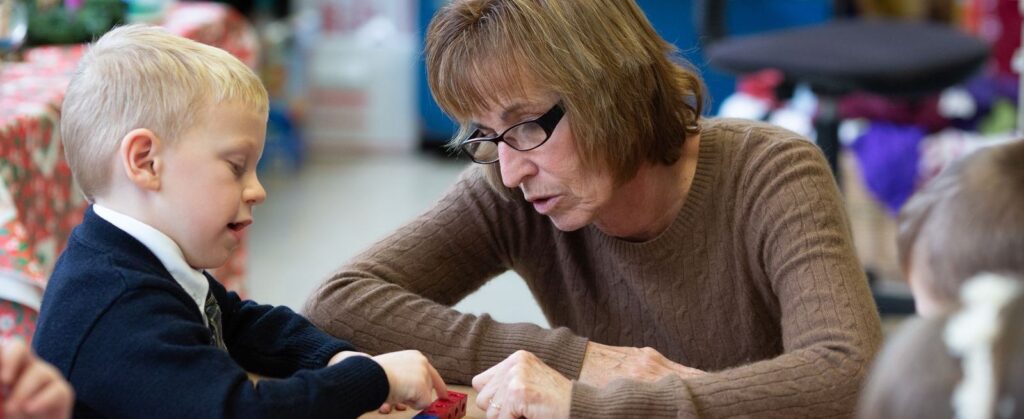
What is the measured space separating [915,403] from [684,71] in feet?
2.68

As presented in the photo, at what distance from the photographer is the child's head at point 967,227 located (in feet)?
2.58

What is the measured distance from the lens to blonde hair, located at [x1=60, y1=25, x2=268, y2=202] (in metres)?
1.08

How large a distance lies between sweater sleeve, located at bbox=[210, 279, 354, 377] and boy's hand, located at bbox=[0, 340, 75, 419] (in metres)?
0.42

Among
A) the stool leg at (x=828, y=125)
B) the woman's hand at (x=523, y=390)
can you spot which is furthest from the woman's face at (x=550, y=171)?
the stool leg at (x=828, y=125)

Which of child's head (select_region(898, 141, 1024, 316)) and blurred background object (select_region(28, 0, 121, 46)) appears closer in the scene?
child's head (select_region(898, 141, 1024, 316))

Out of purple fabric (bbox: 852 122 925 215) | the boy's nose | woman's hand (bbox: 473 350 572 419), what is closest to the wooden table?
woman's hand (bbox: 473 350 572 419)

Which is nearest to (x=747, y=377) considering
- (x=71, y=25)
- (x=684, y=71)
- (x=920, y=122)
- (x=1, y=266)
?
(x=684, y=71)

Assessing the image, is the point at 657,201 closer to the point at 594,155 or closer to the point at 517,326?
the point at 594,155

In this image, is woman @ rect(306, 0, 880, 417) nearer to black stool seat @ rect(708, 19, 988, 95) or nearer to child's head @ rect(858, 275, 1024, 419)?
child's head @ rect(858, 275, 1024, 419)

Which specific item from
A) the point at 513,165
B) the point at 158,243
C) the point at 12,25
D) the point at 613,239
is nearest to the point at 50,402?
the point at 158,243

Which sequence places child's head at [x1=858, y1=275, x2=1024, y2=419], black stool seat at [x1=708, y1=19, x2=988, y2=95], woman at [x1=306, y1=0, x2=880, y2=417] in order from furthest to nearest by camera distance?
black stool seat at [x1=708, y1=19, x2=988, y2=95]
woman at [x1=306, y1=0, x2=880, y2=417]
child's head at [x1=858, y1=275, x2=1024, y2=419]

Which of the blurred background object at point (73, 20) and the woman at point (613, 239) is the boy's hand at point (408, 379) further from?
the blurred background object at point (73, 20)

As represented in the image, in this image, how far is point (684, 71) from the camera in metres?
1.45

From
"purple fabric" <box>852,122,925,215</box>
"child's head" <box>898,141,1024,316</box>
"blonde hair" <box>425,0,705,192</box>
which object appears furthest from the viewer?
"purple fabric" <box>852,122,925,215</box>
